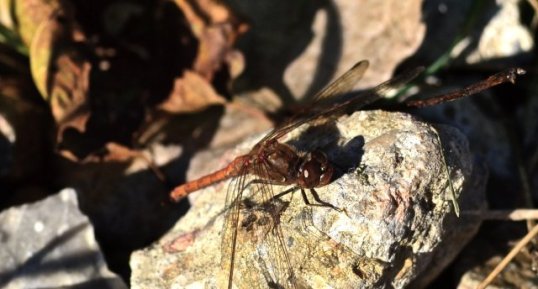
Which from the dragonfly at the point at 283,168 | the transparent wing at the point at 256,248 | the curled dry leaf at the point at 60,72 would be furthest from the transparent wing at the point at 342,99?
the curled dry leaf at the point at 60,72

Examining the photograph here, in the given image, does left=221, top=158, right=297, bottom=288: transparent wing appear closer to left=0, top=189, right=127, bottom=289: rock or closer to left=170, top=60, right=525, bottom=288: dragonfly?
left=170, top=60, right=525, bottom=288: dragonfly

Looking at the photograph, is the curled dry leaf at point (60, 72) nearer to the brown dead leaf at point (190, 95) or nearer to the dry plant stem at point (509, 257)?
the brown dead leaf at point (190, 95)

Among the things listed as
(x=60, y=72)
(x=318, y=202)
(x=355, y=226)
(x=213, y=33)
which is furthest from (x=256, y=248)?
(x=60, y=72)

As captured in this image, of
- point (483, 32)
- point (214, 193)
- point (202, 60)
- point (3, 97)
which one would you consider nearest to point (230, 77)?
point (202, 60)

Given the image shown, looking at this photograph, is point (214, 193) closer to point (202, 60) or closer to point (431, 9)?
point (202, 60)

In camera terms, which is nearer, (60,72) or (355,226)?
(355,226)

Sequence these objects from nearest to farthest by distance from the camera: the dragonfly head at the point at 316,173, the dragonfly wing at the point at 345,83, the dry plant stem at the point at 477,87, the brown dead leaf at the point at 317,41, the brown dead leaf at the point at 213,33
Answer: the dragonfly head at the point at 316,173 < the dry plant stem at the point at 477,87 < the dragonfly wing at the point at 345,83 < the brown dead leaf at the point at 213,33 < the brown dead leaf at the point at 317,41

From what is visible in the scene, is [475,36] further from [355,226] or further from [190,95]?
[355,226]
